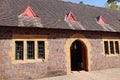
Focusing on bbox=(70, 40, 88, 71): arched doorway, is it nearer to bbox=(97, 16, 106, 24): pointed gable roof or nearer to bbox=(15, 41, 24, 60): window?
bbox=(97, 16, 106, 24): pointed gable roof

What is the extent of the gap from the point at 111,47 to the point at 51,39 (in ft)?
25.2

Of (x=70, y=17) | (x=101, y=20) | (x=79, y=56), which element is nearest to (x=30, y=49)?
(x=70, y=17)

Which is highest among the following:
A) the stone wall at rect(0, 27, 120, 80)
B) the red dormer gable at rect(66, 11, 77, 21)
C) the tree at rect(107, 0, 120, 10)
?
the tree at rect(107, 0, 120, 10)

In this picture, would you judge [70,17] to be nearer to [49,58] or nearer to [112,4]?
[49,58]

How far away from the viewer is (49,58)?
16.1 metres

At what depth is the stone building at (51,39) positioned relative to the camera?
14.6 metres

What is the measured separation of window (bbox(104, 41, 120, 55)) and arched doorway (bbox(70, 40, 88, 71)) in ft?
8.70

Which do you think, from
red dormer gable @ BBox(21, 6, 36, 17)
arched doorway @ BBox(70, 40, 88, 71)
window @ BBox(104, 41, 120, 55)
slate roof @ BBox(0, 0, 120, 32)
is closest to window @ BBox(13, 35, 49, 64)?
slate roof @ BBox(0, 0, 120, 32)

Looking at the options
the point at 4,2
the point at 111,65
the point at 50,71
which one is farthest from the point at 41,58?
the point at 111,65

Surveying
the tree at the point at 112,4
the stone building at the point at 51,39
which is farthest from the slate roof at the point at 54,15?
the tree at the point at 112,4

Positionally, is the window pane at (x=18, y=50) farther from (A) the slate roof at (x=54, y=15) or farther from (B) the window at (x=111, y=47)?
(B) the window at (x=111, y=47)

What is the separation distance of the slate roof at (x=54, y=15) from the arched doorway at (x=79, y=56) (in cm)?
226

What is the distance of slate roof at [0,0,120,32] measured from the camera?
15500 millimetres

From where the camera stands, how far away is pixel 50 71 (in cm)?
1594
